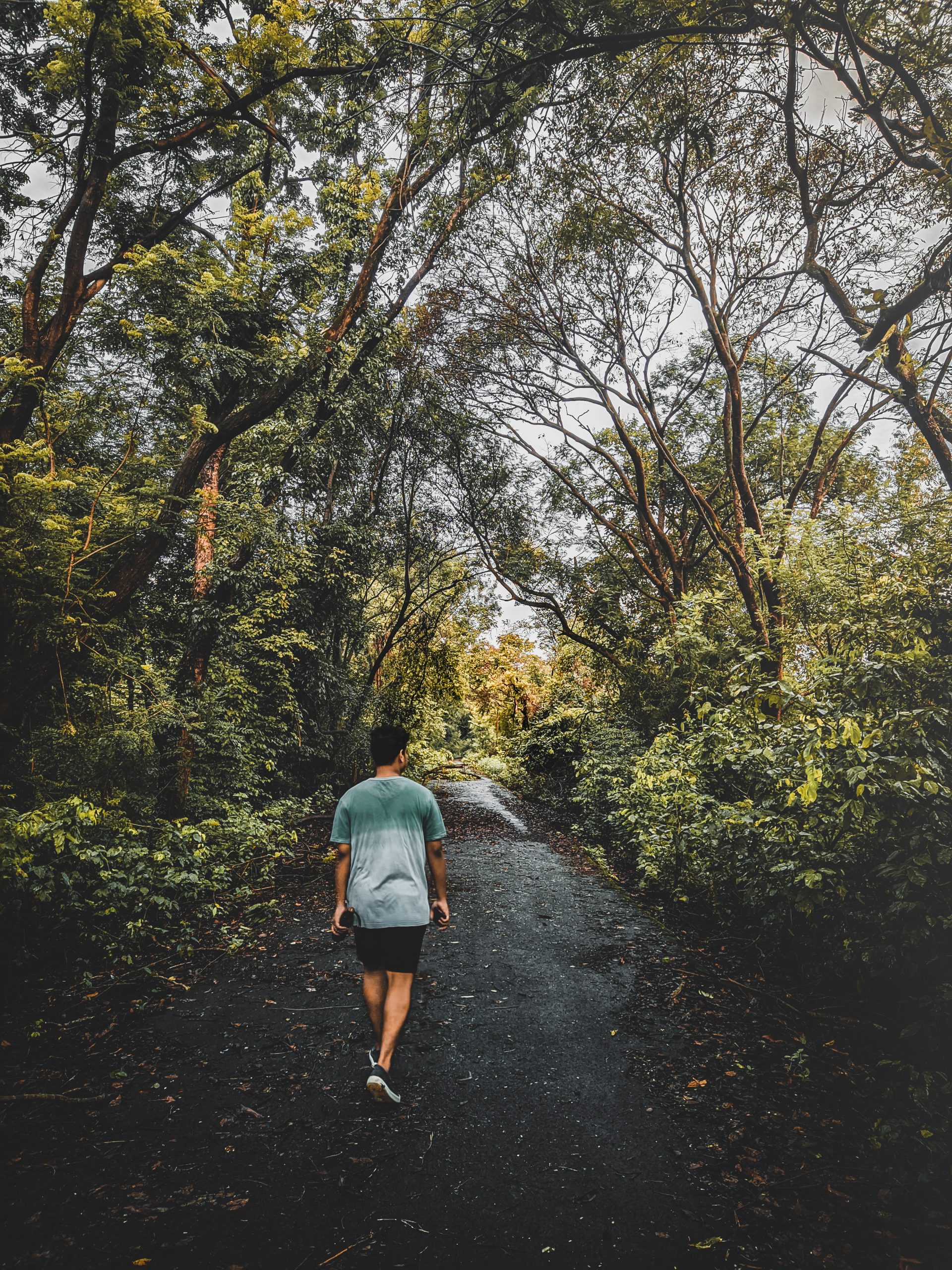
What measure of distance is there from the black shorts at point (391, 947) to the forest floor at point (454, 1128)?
0.73 m

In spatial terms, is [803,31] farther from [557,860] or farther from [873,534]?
[557,860]

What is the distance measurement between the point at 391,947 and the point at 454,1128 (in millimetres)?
901

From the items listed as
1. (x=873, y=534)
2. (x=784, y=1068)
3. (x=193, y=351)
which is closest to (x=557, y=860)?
(x=784, y=1068)

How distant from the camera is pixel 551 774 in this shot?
1586cm

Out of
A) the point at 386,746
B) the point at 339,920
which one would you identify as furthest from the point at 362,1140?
the point at 386,746

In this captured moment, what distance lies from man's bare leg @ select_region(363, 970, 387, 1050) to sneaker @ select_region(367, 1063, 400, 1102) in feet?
0.53

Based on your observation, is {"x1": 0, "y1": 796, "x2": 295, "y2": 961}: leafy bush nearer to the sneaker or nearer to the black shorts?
the black shorts

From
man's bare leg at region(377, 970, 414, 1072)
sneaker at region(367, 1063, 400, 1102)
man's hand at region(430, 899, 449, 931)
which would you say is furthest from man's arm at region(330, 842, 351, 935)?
sneaker at region(367, 1063, 400, 1102)

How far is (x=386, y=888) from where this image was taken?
2.79 metres

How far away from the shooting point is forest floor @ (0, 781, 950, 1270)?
201 centimetres

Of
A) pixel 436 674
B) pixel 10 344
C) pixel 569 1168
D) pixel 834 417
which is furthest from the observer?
pixel 436 674

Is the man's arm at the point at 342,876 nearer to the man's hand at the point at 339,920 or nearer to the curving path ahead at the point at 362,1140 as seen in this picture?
the man's hand at the point at 339,920

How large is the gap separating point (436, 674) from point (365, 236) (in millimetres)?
10339

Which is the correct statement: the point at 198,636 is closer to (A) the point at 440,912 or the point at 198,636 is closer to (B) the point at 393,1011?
(A) the point at 440,912
